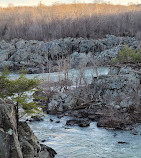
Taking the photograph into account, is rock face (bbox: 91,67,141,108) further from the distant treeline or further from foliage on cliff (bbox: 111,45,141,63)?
the distant treeline

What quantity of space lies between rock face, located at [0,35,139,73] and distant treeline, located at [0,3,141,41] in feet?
22.8

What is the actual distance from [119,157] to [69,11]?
5867cm

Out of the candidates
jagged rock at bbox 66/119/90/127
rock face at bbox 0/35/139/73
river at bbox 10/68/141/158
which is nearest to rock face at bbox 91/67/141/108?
jagged rock at bbox 66/119/90/127

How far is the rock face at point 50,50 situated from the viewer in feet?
138

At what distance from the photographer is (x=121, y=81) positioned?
59.9ft

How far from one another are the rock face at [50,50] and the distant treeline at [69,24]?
6939 millimetres

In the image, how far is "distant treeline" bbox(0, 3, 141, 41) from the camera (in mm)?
56306

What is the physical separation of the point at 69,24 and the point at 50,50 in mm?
13886

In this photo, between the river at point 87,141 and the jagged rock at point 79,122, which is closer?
the river at point 87,141

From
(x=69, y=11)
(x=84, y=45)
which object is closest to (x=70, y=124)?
(x=84, y=45)

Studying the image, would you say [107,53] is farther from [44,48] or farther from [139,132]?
[139,132]

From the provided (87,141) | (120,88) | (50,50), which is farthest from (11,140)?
(50,50)

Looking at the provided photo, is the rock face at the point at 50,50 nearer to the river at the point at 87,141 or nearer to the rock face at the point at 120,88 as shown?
the rock face at the point at 120,88

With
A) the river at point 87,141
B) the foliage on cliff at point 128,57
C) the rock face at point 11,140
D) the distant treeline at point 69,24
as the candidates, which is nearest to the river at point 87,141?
the river at point 87,141
